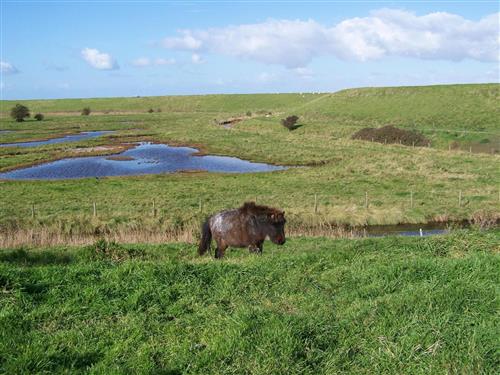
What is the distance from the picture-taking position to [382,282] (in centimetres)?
962

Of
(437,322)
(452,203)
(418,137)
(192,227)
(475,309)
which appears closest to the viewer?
(437,322)

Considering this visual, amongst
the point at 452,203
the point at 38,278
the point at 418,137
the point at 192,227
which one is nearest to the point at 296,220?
the point at 192,227

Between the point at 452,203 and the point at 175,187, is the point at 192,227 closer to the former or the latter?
the point at 175,187

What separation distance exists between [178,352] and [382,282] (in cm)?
460

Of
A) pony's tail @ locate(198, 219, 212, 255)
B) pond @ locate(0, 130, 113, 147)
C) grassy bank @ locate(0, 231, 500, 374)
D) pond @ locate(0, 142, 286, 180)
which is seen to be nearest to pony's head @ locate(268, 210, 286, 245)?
pony's tail @ locate(198, 219, 212, 255)

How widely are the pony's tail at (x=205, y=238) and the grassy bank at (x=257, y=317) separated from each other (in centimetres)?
332

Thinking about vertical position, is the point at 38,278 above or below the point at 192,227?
above

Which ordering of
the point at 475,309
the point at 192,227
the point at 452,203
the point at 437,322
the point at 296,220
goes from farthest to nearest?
the point at 452,203 < the point at 296,220 < the point at 192,227 < the point at 475,309 < the point at 437,322

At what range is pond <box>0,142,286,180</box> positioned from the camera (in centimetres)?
5078

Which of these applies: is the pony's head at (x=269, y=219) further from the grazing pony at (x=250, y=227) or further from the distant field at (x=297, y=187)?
the distant field at (x=297, y=187)

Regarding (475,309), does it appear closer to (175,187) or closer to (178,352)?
(178,352)

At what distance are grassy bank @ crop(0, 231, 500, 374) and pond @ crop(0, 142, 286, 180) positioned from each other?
40.7 meters

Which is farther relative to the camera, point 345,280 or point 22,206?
point 22,206

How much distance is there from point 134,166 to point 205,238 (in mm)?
43052
